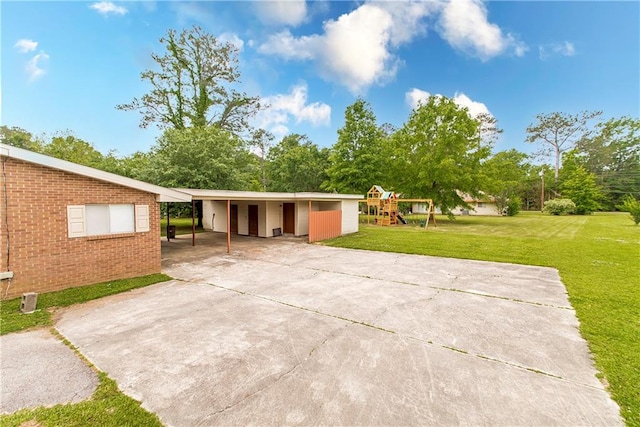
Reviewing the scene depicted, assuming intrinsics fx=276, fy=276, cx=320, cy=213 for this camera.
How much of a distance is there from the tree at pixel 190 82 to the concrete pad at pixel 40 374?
69.4 ft

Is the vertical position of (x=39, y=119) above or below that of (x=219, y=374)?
above

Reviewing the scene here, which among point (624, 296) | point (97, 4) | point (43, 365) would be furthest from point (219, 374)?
point (97, 4)

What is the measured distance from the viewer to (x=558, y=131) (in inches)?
1672

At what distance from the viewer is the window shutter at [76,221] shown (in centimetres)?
606

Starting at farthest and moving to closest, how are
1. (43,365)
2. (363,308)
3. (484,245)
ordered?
(484,245)
(363,308)
(43,365)

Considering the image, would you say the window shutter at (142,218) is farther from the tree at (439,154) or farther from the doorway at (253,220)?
the tree at (439,154)

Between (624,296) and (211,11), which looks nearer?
(624,296)

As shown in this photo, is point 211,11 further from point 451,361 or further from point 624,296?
point 624,296

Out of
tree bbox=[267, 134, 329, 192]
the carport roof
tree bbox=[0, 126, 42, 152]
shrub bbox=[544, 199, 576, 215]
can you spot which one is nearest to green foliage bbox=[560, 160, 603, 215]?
shrub bbox=[544, 199, 576, 215]

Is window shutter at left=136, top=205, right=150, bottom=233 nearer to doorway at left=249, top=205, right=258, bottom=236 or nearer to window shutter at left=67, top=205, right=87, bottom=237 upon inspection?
window shutter at left=67, top=205, right=87, bottom=237

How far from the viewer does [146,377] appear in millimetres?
3035

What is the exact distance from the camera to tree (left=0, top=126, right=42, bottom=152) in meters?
24.0

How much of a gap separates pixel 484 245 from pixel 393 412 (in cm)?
1193

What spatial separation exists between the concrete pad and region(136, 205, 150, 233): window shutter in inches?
138
